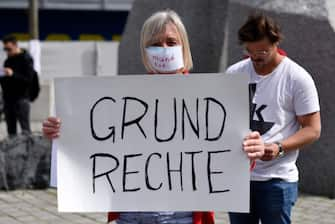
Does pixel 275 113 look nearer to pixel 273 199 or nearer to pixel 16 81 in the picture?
pixel 273 199

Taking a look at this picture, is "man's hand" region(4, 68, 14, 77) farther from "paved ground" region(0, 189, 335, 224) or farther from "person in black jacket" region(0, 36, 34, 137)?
"paved ground" region(0, 189, 335, 224)

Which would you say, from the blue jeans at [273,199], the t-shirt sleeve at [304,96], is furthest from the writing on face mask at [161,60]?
the blue jeans at [273,199]

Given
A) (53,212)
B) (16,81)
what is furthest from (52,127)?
(16,81)

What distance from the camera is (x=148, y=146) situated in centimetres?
321

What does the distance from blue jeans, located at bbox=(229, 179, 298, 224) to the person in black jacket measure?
7542 millimetres

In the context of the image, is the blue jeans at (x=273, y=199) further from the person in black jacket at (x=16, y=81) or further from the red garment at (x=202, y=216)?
the person in black jacket at (x=16, y=81)

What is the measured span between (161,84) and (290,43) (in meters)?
4.84

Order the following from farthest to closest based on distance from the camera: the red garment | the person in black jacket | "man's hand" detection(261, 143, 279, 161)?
the person in black jacket
"man's hand" detection(261, 143, 279, 161)
the red garment

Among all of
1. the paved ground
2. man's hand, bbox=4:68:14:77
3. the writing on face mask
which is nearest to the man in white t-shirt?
the writing on face mask

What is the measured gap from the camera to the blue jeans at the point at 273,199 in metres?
3.60

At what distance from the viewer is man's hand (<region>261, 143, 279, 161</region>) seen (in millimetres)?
3371

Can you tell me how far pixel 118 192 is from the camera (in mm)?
3211

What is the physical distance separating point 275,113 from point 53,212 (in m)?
3.92

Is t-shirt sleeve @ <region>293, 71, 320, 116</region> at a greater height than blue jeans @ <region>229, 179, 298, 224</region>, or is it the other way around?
t-shirt sleeve @ <region>293, 71, 320, 116</region>
